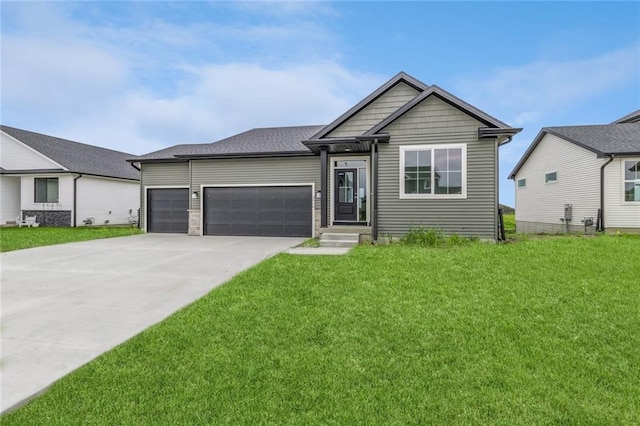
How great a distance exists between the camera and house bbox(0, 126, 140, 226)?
1827cm

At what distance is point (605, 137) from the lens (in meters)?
13.9

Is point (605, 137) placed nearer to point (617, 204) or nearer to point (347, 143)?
point (617, 204)

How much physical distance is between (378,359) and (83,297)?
4633 millimetres

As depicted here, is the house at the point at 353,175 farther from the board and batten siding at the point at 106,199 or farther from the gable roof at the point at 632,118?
the gable roof at the point at 632,118

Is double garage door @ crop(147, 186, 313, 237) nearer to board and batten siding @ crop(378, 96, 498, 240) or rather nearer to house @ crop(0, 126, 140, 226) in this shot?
board and batten siding @ crop(378, 96, 498, 240)

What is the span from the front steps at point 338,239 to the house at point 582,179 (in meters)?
9.91

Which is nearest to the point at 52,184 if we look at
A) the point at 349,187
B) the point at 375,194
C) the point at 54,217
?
the point at 54,217

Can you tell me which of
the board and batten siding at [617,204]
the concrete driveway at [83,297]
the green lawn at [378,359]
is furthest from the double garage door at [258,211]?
the board and batten siding at [617,204]

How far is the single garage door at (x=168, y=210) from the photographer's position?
14.8 m

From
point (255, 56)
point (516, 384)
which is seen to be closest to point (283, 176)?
point (255, 56)

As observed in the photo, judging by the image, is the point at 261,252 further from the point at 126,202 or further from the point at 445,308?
the point at 126,202

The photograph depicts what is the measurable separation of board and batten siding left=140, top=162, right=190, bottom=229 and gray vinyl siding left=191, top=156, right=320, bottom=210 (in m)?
0.96

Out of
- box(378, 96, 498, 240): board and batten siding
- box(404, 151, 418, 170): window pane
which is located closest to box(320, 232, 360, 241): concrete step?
box(378, 96, 498, 240): board and batten siding

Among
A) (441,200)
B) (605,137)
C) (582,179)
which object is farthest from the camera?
(605,137)
